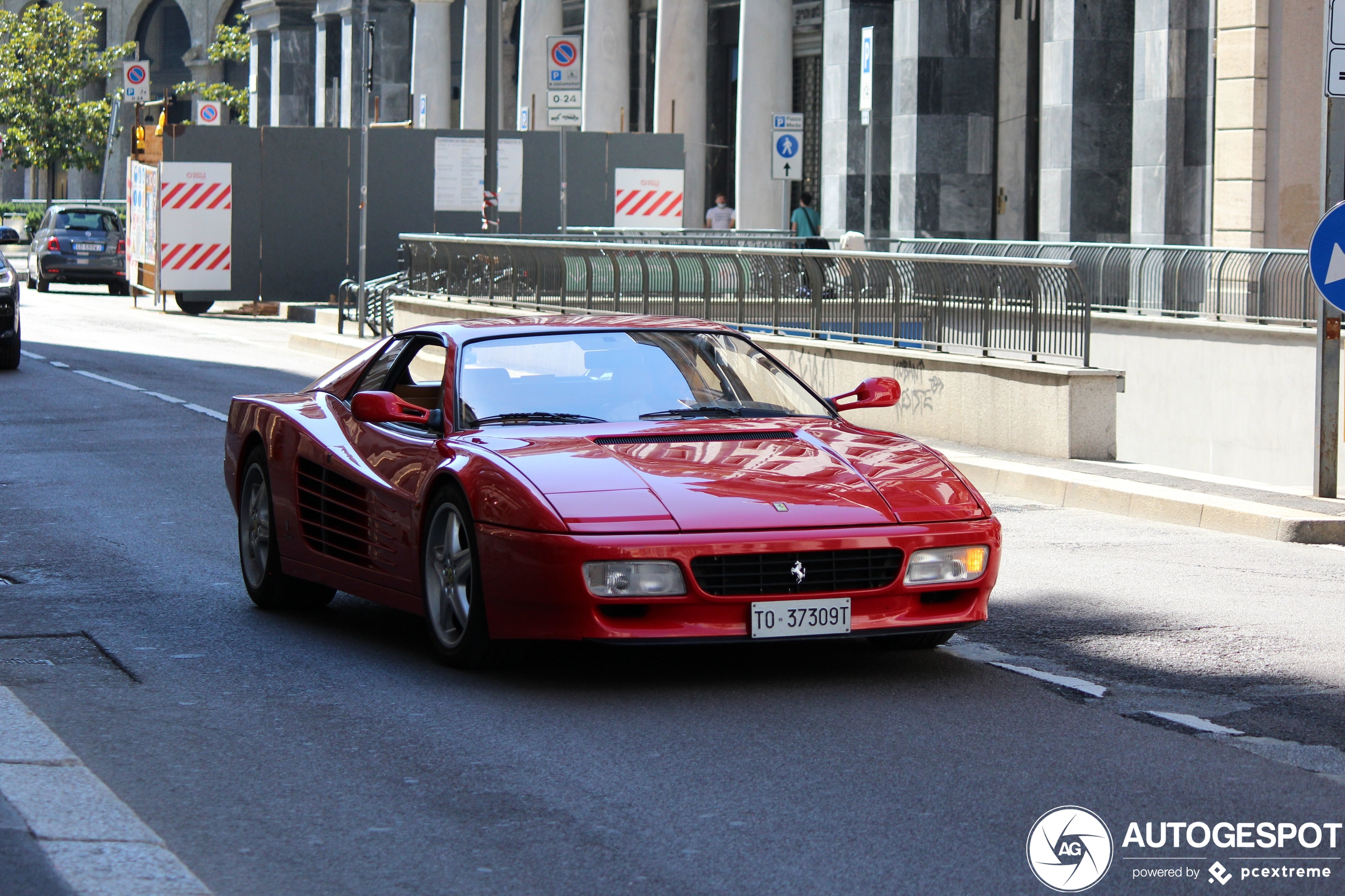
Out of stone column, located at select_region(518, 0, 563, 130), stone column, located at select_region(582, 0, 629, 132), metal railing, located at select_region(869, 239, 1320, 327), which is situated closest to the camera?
metal railing, located at select_region(869, 239, 1320, 327)

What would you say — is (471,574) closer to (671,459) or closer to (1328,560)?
(671,459)

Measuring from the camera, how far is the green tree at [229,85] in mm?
68750

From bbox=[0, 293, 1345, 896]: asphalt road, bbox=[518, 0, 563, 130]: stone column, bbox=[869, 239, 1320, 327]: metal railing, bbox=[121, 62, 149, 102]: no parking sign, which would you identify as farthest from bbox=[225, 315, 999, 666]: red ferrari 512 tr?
bbox=[121, 62, 149, 102]: no parking sign

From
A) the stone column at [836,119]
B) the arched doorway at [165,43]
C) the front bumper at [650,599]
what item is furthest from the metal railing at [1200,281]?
the arched doorway at [165,43]

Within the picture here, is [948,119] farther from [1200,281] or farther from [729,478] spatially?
[729,478]

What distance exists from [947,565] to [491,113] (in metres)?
23.3

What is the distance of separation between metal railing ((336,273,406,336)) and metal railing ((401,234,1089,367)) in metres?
4.86

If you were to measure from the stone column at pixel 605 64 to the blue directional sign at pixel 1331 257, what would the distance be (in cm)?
3123

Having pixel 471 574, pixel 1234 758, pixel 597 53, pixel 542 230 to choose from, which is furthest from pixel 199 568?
pixel 597 53

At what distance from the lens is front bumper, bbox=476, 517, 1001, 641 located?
22.5 ft

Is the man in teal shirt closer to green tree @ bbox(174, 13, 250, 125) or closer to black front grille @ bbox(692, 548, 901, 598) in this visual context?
black front grille @ bbox(692, 548, 901, 598)

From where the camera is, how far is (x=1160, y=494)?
1277 centimetres

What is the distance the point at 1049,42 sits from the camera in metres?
28.1

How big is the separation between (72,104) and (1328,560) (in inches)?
2484
